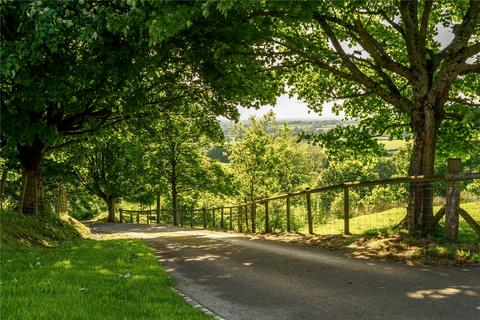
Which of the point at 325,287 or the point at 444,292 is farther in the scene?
the point at 325,287

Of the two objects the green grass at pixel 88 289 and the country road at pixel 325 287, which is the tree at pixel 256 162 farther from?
the green grass at pixel 88 289

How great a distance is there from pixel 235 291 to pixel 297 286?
105cm

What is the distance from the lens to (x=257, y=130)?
51156 millimetres

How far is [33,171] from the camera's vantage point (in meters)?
18.9

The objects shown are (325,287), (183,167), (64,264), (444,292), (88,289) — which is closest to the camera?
(88,289)

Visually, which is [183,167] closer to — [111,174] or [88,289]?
[111,174]

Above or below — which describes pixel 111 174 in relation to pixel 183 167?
below

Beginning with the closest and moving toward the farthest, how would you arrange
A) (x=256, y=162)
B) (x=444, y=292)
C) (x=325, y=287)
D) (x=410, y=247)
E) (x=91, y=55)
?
(x=444, y=292) → (x=325, y=287) → (x=410, y=247) → (x=91, y=55) → (x=256, y=162)

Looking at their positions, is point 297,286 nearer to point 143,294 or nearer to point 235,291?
point 235,291

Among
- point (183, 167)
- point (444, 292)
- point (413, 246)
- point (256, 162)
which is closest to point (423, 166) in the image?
point (413, 246)

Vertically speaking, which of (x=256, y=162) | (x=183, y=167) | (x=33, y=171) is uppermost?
(x=256, y=162)

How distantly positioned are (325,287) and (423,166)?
700 cm

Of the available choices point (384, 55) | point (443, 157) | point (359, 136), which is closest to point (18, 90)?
point (384, 55)

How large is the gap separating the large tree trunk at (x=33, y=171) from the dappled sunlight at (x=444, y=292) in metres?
15.3
